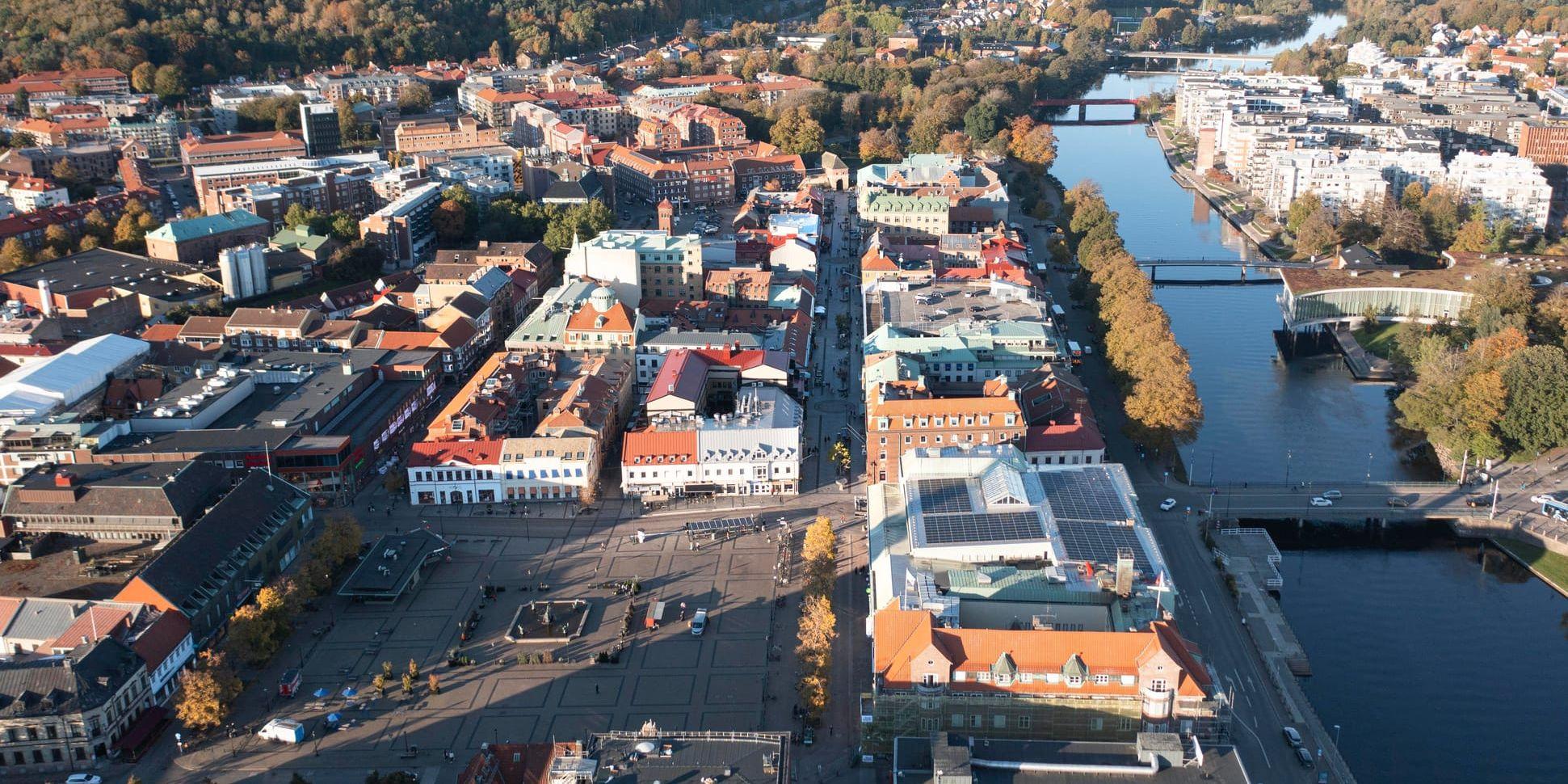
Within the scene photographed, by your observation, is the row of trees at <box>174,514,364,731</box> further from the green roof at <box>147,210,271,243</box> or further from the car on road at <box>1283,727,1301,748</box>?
the green roof at <box>147,210,271,243</box>

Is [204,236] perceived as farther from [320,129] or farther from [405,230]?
[320,129]

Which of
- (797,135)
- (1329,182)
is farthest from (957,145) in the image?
(1329,182)

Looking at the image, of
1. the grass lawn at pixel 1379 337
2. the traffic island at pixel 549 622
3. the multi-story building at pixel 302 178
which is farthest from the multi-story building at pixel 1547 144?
the traffic island at pixel 549 622

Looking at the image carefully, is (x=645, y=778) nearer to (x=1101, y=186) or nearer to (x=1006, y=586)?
(x=1006, y=586)

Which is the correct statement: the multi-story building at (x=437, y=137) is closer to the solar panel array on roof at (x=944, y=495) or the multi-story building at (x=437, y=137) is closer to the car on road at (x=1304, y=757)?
the solar panel array on roof at (x=944, y=495)

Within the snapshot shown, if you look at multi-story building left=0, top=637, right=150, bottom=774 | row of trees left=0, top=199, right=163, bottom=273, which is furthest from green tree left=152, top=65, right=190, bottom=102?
multi-story building left=0, top=637, right=150, bottom=774
